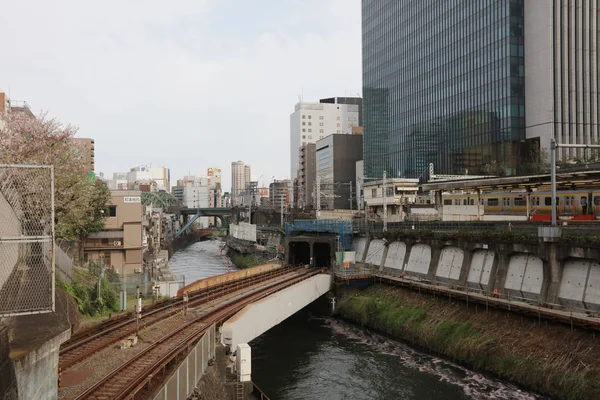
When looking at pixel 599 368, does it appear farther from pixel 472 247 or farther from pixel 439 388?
pixel 472 247

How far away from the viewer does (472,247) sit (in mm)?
41531

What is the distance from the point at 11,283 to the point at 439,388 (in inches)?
933

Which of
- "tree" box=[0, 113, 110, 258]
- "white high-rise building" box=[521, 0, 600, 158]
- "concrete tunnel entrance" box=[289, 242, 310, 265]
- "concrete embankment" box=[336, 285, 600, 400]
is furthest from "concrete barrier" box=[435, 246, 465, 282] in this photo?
"white high-rise building" box=[521, 0, 600, 158]

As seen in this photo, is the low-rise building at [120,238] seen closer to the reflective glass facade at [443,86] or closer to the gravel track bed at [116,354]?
the gravel track bed at [116,354]

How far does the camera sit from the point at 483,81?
96.6 metres

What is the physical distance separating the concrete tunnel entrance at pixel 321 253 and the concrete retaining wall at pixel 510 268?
13.3m

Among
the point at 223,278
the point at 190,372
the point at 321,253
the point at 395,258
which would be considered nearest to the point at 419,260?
the point at 395,258

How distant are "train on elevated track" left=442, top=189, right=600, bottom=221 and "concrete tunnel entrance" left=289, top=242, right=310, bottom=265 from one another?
812 inches

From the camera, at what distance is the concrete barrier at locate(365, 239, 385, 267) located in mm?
55766

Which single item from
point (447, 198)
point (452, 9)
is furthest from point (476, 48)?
point (447, 198)

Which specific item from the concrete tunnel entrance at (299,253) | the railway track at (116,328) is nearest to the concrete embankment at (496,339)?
the railway track at (116,328)

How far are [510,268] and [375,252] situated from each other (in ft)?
67.2

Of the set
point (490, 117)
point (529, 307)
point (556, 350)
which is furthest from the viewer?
point (490, 117)

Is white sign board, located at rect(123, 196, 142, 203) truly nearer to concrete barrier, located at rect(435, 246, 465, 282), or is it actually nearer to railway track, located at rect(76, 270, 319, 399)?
railway track, located at rect(76, 270, 319, 399)
